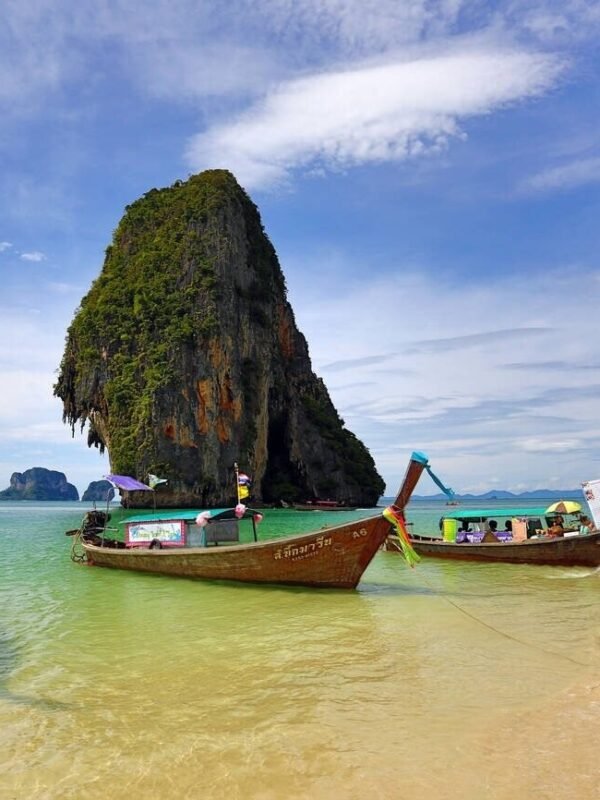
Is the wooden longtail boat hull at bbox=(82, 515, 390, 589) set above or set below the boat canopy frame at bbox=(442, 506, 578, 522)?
below

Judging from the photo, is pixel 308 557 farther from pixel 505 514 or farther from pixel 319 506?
pixel 319 506

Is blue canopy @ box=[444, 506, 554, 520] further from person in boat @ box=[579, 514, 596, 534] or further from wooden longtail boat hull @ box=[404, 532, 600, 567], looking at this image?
wooden longtail boat hull @ box=[404, 532, 600, 567]

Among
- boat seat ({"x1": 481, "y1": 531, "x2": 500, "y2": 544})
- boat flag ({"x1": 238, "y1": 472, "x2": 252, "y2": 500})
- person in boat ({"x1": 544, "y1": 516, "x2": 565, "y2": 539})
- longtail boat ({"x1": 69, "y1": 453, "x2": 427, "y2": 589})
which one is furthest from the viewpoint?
boat seat ({"x1": 481, "y1": 531, "x2": 500, "y2": 544})

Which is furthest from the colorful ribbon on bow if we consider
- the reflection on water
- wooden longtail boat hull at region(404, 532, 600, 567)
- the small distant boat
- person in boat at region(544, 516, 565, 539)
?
the small distant boat

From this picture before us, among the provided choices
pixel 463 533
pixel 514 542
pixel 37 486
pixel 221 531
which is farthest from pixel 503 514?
pixel 37 486

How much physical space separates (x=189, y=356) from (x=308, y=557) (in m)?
40.2

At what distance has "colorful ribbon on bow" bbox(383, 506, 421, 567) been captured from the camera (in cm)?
1085

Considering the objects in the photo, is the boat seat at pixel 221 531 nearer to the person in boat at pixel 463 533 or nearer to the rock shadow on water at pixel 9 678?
the rock shadow on water at pixel 9 678

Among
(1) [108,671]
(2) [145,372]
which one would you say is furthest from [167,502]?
(1) [108,671]

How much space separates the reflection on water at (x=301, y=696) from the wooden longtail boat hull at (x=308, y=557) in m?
0.37

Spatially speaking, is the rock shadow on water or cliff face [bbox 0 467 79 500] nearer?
the rock shadow on water

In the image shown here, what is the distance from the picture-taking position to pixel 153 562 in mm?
14500

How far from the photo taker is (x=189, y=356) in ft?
165

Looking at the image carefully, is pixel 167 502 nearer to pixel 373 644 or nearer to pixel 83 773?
pixel 373 644
